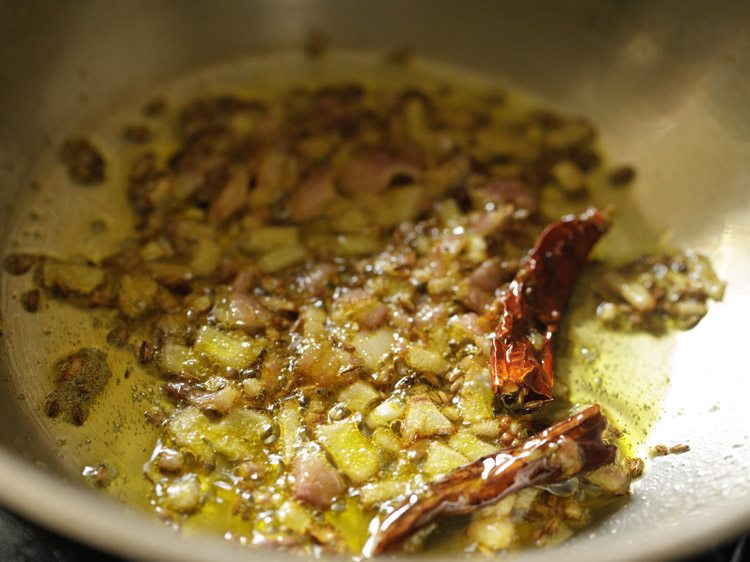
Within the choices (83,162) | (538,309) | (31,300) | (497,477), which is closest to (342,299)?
(538,309)

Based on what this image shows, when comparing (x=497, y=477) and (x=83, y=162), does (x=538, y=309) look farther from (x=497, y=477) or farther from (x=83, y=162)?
(x=83, y=162)

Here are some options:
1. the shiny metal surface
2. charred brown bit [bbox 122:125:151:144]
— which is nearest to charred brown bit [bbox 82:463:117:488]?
the shiny metal surface

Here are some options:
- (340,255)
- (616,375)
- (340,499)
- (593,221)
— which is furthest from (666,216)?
(340,499)

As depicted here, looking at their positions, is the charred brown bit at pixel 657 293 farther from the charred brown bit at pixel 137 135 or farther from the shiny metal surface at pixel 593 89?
the charred brown bit at pixel 137 135

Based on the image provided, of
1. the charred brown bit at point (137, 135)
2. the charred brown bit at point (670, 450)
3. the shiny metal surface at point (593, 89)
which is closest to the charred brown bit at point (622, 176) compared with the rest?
the shiny metal surface at point (593, 89)

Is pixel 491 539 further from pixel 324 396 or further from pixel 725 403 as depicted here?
pixel 725 403
